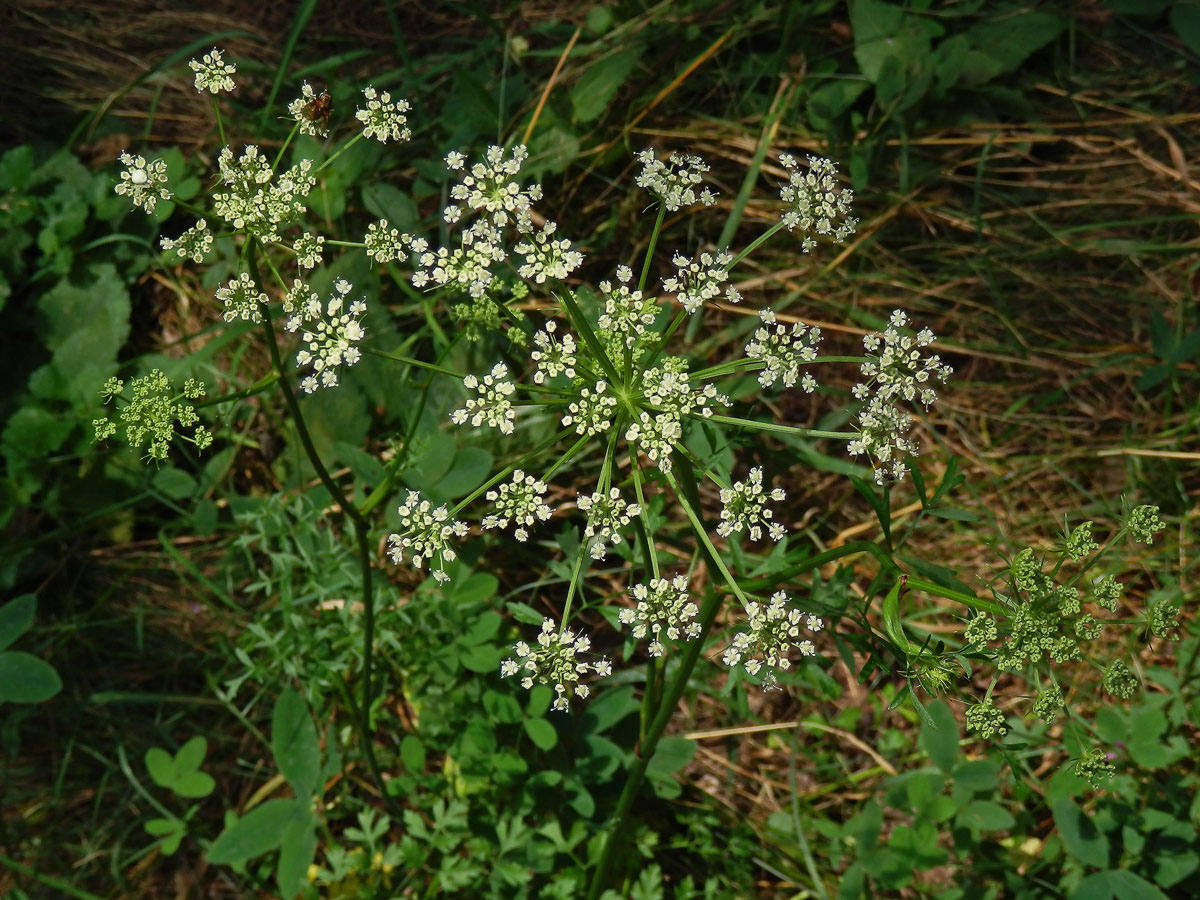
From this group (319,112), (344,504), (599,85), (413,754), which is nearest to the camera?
(344,504)

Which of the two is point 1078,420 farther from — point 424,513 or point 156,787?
point 156,787

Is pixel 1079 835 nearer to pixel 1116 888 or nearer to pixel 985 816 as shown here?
pixel 1116 888

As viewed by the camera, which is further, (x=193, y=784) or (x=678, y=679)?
(x=193, y=784)

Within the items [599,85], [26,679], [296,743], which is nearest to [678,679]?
[296,743]

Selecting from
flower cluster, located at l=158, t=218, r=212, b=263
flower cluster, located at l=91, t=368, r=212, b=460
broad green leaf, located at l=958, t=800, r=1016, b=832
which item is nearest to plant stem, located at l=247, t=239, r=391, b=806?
flower cluster, located at l=158, t=218, r=212, b=263

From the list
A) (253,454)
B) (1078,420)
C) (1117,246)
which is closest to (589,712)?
(253,454)

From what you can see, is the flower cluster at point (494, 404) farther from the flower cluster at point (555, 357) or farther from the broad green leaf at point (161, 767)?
the broad green leaf at point (161, 767)

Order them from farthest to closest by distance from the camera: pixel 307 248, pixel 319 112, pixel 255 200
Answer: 1. pixel 319 112
2. pixel 307 248
3. pixel 255 200
